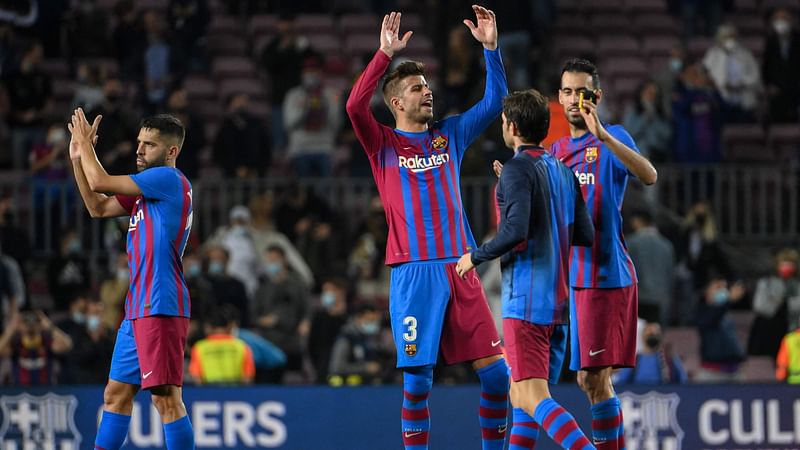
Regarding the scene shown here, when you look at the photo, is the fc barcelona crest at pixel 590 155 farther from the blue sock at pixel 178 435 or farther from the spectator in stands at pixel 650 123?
the spectator in stands at pixel 650 123

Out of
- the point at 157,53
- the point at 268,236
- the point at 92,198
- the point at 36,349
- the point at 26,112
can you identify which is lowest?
the point at 36,349

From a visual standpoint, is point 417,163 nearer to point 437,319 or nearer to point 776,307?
point 437,319

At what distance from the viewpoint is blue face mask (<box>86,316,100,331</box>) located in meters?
14.2

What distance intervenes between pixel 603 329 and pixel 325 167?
8753 mm

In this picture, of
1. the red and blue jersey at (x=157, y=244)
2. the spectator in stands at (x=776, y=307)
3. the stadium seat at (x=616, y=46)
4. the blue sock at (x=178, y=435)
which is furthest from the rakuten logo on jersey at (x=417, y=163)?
the stadium seat at (x=616, y=46)

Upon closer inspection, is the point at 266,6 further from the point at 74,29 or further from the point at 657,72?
the point at 657,72

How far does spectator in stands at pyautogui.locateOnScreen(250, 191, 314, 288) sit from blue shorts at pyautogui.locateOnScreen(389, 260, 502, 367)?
7051mm

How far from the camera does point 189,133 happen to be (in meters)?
16.5

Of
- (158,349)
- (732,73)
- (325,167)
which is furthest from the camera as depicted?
(732,73)

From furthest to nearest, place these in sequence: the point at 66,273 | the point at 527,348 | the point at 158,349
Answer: the point at 66,273 < the point at 158,349 < the point at 527,348

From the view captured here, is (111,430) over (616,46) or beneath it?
beneath

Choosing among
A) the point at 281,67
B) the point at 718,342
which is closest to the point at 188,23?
the point at 281,67

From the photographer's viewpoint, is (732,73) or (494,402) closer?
(494,402)

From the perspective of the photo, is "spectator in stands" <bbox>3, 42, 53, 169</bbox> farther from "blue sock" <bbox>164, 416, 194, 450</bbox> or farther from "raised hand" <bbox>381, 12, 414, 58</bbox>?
"raised hand" <bbox>381, 12, 414, 58</bbox>
